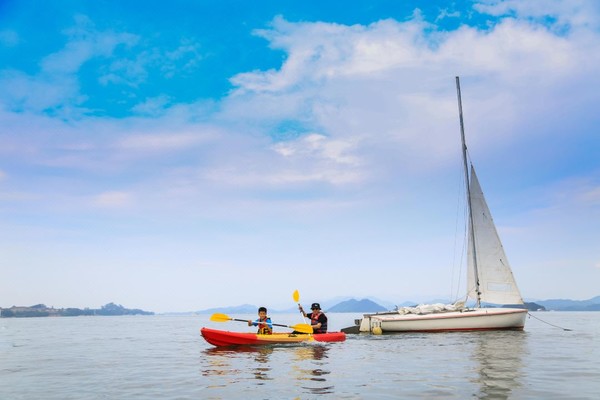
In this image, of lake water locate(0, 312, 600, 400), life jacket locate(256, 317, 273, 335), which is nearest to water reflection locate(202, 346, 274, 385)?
lake water locate(0, 312, 600, 400)

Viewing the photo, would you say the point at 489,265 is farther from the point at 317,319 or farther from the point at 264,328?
the point at 264,328

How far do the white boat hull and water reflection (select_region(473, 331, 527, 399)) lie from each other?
1.68 metres

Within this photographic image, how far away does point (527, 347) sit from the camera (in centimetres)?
2847

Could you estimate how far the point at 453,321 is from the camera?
119 feet

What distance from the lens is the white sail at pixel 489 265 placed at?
3834cm

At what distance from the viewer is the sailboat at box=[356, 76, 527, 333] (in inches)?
1431

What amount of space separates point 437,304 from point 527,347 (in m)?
9.70

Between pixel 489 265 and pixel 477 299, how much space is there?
2.89 metres

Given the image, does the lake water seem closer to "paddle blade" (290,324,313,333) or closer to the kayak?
the kayak

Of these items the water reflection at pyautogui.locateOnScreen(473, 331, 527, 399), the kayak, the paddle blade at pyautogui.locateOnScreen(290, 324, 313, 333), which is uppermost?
the paddle blade at pyautogui.locateOnScreen(290, 324, 313, 333)

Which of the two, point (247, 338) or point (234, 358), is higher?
point (247, 338)

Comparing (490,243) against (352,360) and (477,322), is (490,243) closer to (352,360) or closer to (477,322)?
(477,322)

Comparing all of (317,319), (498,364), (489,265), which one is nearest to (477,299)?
(489,265)

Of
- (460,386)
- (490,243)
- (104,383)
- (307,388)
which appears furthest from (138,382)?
(490,243)
